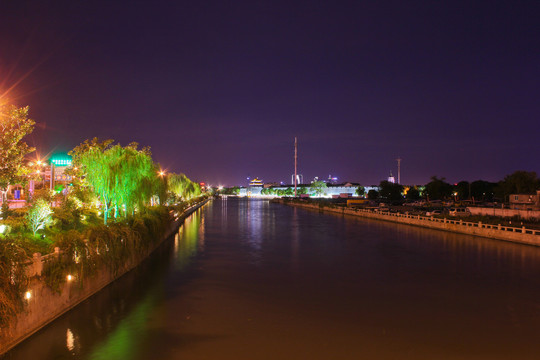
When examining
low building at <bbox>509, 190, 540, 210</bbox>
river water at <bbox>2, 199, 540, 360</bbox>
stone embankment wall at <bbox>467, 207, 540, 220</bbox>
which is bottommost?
river water at <bbox>2, 199, 540, 360</bbox>

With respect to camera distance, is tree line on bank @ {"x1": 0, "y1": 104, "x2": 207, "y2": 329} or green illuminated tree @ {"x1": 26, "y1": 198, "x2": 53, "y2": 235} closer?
tree line on bank @ {"x1": 0, "y1": 104, "x2": 207, "y2": 329}

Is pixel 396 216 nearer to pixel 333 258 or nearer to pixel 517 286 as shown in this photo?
pixel 333 258

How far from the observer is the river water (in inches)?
374

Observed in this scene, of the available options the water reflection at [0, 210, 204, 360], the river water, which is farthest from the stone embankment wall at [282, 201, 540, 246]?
the water reflection at [0, 210, 204, 360]

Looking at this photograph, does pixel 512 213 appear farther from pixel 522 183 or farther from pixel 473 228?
pixel 522 183

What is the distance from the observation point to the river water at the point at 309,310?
31.2 ft

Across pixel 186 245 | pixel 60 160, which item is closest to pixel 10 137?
pixel 186 245

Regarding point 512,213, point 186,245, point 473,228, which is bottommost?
point 186,245

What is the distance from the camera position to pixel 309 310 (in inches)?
496

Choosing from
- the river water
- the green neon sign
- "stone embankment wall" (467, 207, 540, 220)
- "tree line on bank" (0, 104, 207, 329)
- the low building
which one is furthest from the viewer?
the green neon sign

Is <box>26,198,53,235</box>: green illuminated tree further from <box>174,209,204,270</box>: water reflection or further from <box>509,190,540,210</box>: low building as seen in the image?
<box>509,190,540,210</box>: low building

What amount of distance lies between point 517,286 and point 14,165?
19.5 m

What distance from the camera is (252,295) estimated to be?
1451 centimetres

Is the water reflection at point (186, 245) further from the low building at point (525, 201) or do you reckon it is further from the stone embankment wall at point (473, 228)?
the low building at point (525, 201)
